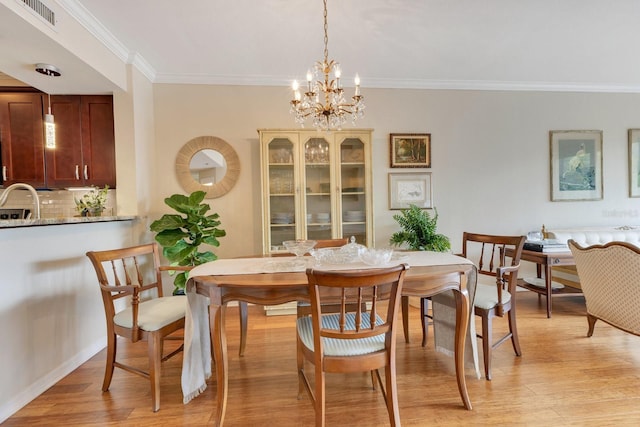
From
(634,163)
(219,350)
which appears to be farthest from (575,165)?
(219,350)

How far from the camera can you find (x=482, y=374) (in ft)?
6.97

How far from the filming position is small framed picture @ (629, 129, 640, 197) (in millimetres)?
4051

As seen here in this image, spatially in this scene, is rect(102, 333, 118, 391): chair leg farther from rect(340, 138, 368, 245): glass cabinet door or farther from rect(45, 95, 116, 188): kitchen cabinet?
rect(340, 138, 368, 245): glass cabinet door

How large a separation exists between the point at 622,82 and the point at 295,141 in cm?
429

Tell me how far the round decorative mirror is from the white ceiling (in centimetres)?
73

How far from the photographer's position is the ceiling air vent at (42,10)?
1.94 m

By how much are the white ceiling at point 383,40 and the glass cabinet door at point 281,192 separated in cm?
86

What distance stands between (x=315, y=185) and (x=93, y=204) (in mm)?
2283

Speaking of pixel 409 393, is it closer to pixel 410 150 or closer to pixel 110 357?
pixel 110 357

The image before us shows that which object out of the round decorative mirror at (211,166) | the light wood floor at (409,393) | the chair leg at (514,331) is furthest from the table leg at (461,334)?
the round decorative mirror at (211,166)

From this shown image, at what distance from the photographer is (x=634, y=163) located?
406 cm

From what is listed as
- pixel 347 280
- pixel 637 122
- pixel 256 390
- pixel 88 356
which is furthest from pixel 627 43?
pixel 88 356

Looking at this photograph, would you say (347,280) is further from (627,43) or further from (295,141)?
(627,43)

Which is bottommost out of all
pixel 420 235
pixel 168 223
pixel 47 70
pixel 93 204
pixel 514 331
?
pixel 514 331
